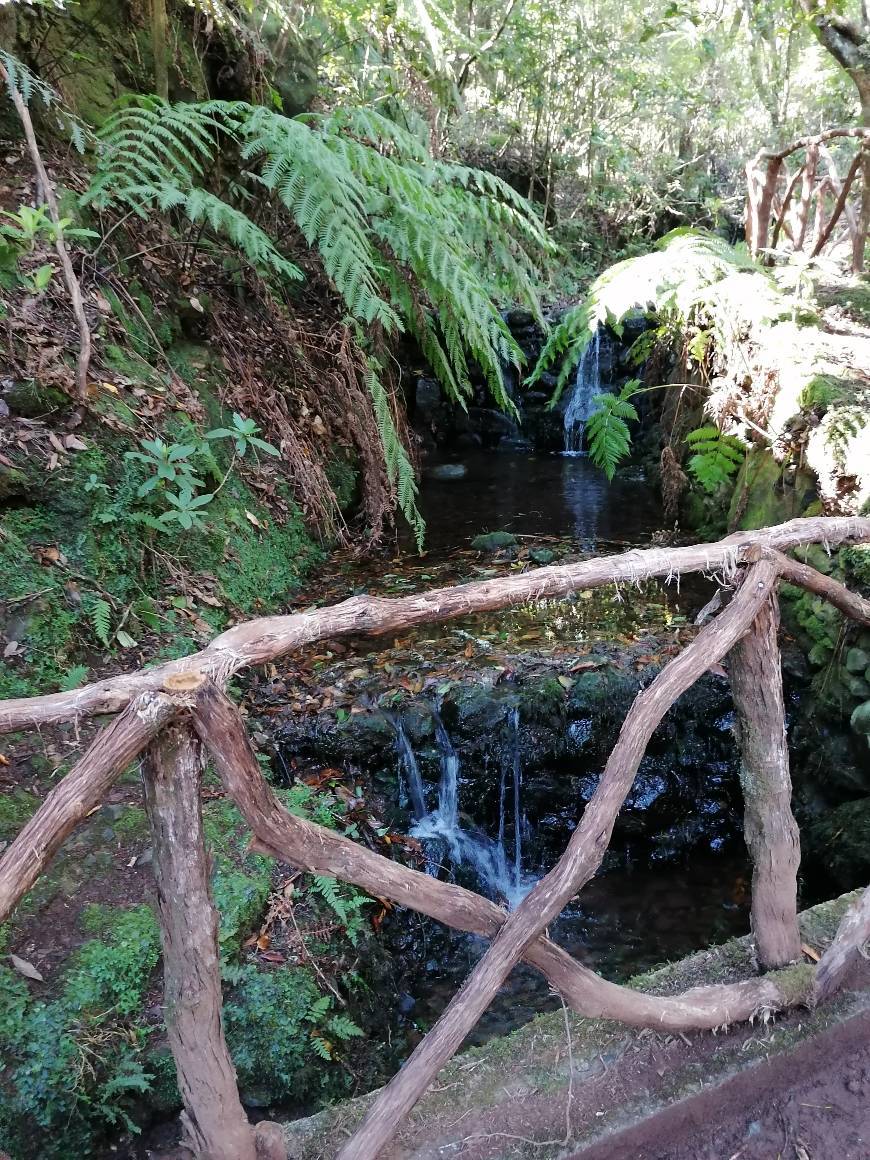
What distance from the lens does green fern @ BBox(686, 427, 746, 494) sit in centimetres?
503

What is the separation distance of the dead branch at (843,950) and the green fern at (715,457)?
3.49m

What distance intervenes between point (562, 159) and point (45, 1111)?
13501 mm

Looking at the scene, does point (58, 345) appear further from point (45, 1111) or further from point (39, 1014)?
point (45, 1111)

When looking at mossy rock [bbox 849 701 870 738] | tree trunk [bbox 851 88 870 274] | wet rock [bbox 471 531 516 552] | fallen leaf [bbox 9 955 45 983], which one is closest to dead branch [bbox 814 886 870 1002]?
mossy rock [bbox 849 701 870 738]

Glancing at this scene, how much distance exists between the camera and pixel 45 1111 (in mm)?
1962

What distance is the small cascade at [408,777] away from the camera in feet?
12.1

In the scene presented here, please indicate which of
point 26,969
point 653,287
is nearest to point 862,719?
point 653,287

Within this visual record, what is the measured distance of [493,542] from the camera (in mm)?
5543

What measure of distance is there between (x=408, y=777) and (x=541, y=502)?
3.81 meters

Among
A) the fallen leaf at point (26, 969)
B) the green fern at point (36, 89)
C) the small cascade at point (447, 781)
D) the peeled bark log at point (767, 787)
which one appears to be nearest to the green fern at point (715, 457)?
the small cascade at point (447, 781)

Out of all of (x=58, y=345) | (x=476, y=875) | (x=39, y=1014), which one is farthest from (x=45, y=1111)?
(x=58, y=345)

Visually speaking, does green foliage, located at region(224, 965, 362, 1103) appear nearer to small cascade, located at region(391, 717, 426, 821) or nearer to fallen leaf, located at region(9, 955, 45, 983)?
fallen leaf, located at region(9, 955, 45, 983)

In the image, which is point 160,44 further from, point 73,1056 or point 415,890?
point 73,1056

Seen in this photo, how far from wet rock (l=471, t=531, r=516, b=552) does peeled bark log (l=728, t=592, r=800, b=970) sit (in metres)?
3.60
